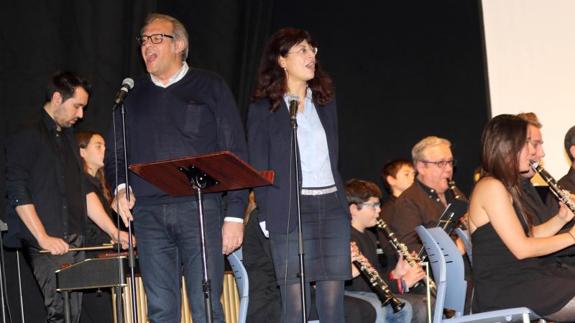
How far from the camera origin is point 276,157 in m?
4.51

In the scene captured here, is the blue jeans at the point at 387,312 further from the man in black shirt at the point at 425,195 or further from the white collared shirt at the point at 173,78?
the white collared shirt at the point at 173,78

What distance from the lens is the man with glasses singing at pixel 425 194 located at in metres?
6.62

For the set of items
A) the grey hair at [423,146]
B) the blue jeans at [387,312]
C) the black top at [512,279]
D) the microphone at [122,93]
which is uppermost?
the microphone at [122,93]

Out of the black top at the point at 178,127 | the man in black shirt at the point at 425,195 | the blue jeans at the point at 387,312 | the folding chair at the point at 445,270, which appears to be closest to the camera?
the black top at the point at 178,127

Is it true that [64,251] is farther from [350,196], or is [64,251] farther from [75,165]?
[350,196]

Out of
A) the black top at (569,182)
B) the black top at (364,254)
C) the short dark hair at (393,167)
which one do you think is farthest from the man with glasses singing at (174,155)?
the short dark hair at (393,167)

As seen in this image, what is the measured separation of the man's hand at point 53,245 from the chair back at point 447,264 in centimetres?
209

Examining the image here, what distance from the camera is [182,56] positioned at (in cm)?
457

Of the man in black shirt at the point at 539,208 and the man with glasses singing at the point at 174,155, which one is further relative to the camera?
the man in black shirt at the point at 539,208

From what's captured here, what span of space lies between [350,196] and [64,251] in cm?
212

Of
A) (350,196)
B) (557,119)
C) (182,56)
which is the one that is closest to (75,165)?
(182,56)

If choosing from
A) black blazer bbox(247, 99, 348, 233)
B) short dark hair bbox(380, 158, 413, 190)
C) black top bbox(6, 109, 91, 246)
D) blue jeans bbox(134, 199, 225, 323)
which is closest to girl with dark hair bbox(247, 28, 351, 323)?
black blazer bbox(247, 99, 348, 233)

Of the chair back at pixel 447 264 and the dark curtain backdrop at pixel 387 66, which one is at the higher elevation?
the dark curtain backdrop at pixel 387 66

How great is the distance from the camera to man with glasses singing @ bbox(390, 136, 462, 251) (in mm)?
6621
